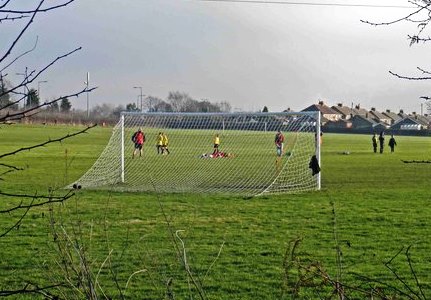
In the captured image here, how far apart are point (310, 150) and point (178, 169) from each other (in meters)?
6.06

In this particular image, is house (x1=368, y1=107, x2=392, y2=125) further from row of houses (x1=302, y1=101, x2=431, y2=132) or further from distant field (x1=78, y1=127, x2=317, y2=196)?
distant field (x1=78, y1=127, x2=317, y2=196)

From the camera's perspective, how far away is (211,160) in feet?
118

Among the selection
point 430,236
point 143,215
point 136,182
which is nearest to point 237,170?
point 136,182

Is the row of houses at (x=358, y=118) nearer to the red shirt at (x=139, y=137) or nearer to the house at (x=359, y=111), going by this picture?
the house at (x=359, y=111)

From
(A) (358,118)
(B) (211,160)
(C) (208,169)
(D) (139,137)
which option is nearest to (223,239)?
(C) (208,169)

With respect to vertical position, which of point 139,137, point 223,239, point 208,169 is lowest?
point 208,169

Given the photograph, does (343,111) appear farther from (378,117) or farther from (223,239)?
(223,239)

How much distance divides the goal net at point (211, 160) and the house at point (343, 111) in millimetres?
111353

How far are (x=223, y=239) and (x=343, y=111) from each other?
14772 centimetres

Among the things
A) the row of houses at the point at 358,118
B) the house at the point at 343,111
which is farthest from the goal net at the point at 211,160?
the house at the point at 343,111

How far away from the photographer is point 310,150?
92.0 feet

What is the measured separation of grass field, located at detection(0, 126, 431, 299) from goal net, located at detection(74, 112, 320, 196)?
→ 1.77 metres

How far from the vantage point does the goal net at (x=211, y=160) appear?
21.7 metres

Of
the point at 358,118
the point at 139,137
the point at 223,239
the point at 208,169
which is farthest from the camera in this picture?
the point at 358,118
